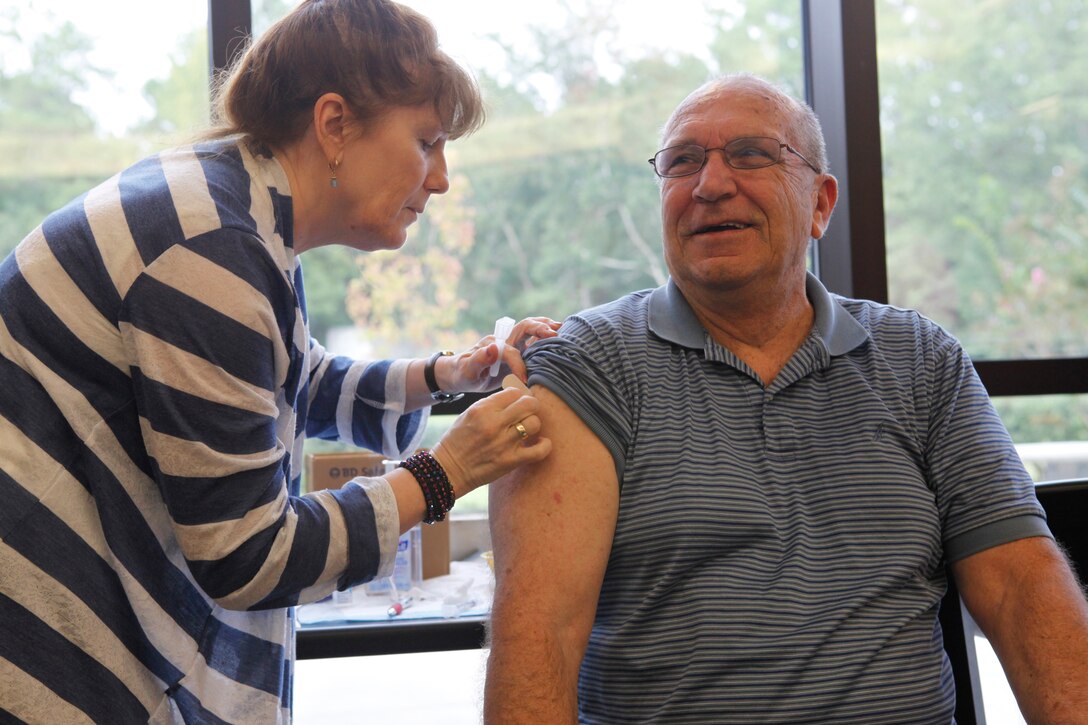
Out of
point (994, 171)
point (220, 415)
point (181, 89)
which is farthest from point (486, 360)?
point (994, 171)

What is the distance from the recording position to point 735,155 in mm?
1779

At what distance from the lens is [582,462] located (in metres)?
1.52

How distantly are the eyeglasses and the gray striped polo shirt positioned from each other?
0.29 meters

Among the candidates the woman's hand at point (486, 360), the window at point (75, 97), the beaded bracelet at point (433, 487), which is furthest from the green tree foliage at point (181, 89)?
the beaded bracelet at point (433, 487)

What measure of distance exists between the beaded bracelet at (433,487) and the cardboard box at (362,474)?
91cm

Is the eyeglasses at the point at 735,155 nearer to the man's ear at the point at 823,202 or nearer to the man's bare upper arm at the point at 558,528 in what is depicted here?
the man's ear at the point at 823,202

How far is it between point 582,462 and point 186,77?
2.08 metres

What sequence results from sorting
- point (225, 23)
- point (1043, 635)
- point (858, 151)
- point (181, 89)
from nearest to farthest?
point (1043, 635), point (225, 23), point (858, 151), point (181, 89)

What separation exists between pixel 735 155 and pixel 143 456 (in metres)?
1.13

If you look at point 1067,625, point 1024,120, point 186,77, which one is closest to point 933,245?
point 1024,120

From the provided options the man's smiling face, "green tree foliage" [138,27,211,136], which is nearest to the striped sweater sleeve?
the man's smiling face

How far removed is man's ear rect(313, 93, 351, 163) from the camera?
4.50ft

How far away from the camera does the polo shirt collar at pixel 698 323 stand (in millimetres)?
1717

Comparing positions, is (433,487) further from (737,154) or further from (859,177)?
(859,177)
